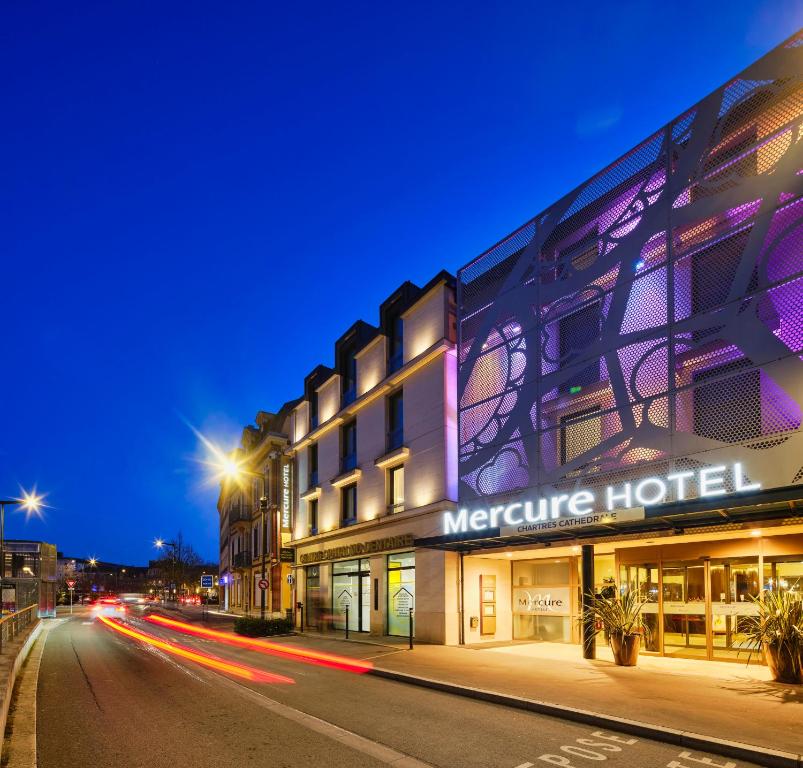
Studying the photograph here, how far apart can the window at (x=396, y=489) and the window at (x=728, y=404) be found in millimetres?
12927

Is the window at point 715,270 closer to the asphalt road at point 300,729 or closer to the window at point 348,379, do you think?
the asphalt road at point 300,729

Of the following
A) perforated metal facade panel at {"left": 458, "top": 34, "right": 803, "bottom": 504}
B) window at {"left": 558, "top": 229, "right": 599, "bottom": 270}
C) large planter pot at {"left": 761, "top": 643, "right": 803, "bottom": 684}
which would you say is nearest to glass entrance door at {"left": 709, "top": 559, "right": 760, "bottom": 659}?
large planter pot at {"left": 761, "top": 643, "right": 803, "bottom": 684}

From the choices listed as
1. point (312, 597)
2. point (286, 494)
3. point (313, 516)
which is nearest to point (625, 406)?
point (313, 516)

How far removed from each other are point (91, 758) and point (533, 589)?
15.5 meters

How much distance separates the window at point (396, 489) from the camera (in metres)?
25.4

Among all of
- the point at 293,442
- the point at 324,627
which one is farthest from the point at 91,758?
the point at 293,442

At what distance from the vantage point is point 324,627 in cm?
2962

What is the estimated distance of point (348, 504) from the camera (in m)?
30.2

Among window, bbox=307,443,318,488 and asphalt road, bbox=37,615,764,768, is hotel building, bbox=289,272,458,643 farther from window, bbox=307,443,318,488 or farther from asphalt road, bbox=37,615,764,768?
asphalt road, bbox=37,615,764,768

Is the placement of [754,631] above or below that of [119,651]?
above

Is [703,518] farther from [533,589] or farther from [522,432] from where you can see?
[533,589]

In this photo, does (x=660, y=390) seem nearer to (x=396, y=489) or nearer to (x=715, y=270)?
(x=715, y=270)

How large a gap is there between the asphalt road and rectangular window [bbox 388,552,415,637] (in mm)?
9106

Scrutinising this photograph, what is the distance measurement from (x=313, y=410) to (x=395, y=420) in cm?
931
